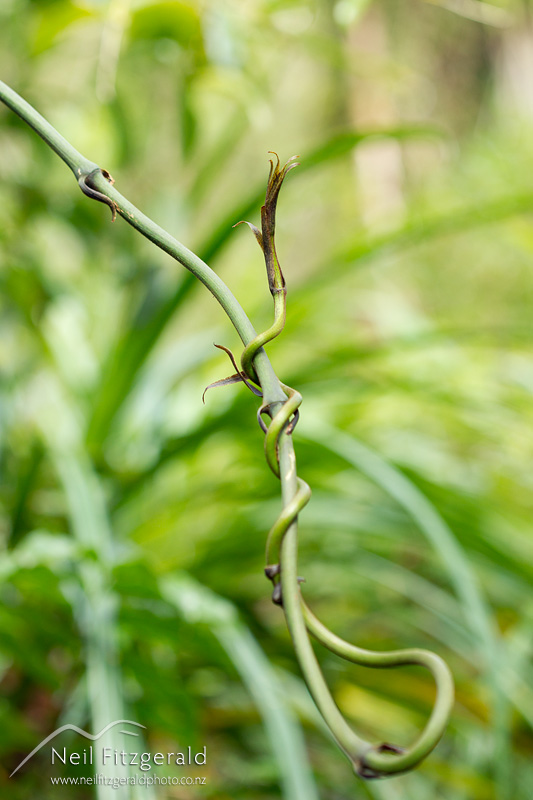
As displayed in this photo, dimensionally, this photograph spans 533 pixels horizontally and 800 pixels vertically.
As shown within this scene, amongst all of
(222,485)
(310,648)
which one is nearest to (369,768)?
(310,648)

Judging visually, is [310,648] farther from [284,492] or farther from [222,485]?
[222,485]

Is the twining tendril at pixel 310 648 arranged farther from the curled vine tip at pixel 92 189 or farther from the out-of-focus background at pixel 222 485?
the out-of-focus background at pixel 222 485

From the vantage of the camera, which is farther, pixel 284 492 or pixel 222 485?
pixel 222 485

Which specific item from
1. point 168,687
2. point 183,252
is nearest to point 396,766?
point 183,252

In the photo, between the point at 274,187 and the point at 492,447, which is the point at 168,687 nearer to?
the point at 274,187

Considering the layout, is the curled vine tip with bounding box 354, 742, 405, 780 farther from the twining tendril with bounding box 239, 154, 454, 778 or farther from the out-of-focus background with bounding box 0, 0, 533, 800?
the out-of-focus background with bounding box 0, 0, 533, 800

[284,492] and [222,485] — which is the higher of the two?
[222,485]
